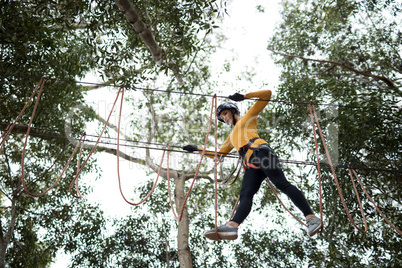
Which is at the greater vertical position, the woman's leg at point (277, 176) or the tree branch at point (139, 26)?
the tree branch at point (139, 26)

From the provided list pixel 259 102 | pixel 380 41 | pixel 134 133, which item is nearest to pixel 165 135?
pixel 134 133

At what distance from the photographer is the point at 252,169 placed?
279 centimetres

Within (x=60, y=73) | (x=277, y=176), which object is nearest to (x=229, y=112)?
(x=277, y=176)

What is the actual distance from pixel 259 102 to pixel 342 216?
2.97 meters

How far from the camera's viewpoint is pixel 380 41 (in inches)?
259

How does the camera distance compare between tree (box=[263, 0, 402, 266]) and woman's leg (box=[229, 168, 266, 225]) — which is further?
tree (box=[263, 0, 402, 266])

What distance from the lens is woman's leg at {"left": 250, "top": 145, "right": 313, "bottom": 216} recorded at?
2623mm

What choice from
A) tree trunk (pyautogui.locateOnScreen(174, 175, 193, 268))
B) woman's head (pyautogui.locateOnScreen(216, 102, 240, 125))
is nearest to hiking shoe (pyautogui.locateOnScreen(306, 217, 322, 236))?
woman's head (pyautogui.locateOnScreen(216, 102, 240, 125))

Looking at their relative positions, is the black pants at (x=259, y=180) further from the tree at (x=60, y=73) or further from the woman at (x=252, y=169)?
the tree at (x=60, y=73)

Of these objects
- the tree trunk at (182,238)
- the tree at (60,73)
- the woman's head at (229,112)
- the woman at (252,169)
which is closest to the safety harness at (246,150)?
the woman at (252,169)

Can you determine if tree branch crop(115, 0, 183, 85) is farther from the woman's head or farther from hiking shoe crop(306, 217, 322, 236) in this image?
hiking shoe crop(306, 217, 322, 236)

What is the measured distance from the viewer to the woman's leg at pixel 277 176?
2623 mm

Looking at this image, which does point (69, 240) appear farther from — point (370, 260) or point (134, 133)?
point (370, 260)

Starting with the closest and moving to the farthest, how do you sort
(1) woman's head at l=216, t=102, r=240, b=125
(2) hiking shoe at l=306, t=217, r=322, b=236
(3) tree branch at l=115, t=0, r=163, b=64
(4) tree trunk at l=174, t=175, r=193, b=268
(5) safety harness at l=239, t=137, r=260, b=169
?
1. (2) hiking shoe at l=306, t=217, r=322, b=236
2. (5) safety harness at l=239, t=137, r=260, b=169
3. (1) woman's head at l=216, t=102, r=240, b=125
4. (3) tree branch at l=115, t=0, r=163, b=64
5. (4) tree trunk at l=174, t=175, r=193, b=268
